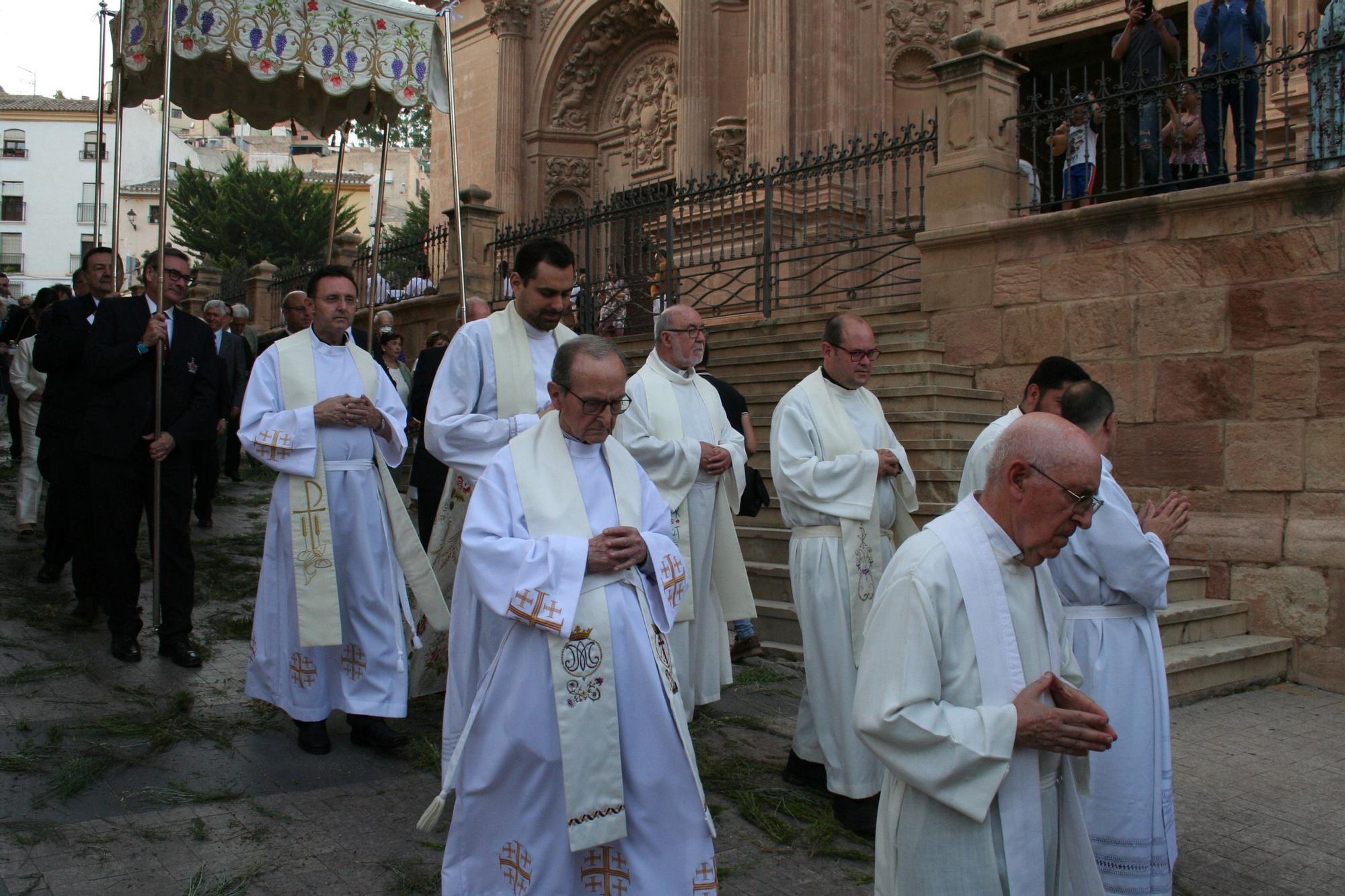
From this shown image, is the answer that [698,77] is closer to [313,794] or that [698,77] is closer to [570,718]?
[313,794]

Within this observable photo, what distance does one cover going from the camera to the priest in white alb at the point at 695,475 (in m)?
5.61

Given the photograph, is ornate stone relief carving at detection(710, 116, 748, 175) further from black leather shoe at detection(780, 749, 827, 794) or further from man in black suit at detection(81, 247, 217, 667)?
black leather shoe at detection(780, 749, 827, 794)

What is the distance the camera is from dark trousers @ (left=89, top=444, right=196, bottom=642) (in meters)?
6.13

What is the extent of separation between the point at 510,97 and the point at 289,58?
15.4 metres

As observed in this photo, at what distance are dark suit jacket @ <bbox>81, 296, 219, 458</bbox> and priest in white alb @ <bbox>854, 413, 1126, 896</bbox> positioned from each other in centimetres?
480

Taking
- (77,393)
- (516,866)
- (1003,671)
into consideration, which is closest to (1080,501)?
(1003,671)

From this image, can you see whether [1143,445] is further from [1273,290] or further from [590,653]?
[590,653]

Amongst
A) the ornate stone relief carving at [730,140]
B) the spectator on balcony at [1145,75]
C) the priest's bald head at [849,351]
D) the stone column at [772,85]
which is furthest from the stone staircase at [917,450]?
the ornate stone relief carving at [730,140]

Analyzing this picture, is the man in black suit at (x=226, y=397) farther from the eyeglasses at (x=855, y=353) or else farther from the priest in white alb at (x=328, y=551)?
the eyeglasses at (x=855, y=353)

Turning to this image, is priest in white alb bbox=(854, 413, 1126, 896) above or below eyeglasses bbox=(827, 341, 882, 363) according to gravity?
below

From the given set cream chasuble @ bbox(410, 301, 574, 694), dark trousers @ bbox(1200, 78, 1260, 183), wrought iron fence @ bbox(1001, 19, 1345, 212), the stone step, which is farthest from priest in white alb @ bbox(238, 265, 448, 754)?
dark trousers @ bbox(1200, 78, 1260, 183)

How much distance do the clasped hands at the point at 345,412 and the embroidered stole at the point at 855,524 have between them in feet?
6.49

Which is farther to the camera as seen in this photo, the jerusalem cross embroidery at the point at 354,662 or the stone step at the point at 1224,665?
the stone step at the point at 1224,665

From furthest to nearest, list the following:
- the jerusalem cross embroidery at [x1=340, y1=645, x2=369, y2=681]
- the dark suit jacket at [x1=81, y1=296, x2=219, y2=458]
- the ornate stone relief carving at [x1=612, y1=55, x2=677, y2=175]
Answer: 1. the ornate stone relief carving at [x1=612, y1=55, x2=677, y2=175]
2. the dark suit jacket at [x1=81, y1=296, x2=219, y2=458]
3. the jerusalem cross embroidery at [x1=340, y1=645, x2=369, y2=681]
